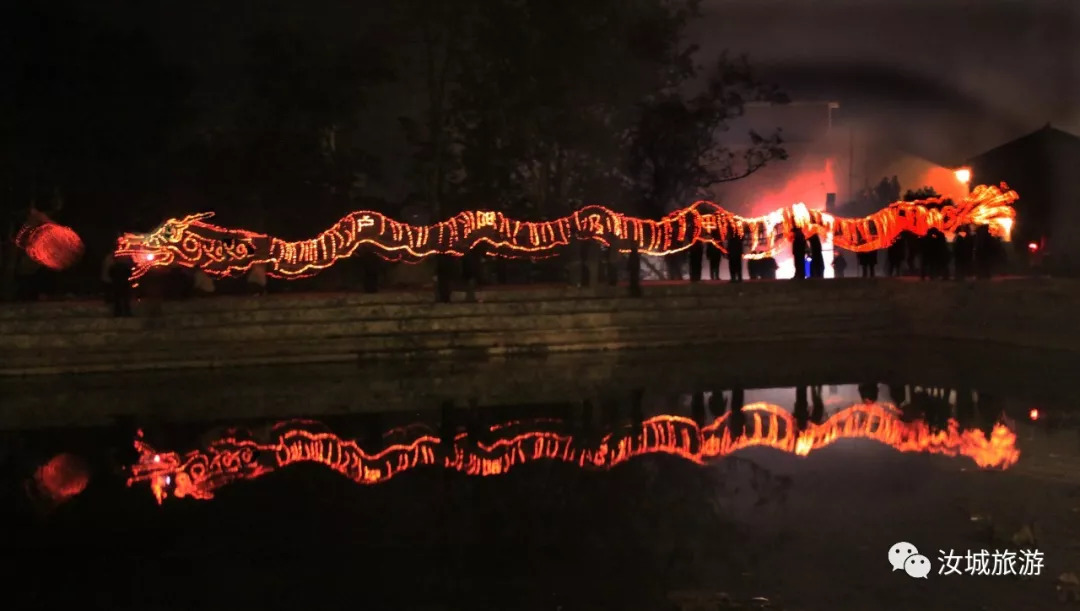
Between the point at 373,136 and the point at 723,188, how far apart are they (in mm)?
11804

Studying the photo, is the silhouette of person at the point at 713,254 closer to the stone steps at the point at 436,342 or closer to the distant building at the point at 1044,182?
the stone steps at the point at 436,342

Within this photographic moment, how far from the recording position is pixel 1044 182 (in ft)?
87.2

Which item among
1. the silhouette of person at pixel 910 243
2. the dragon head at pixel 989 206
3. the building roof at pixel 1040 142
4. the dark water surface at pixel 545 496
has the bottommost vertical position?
the dark water surface at pixel 545 496

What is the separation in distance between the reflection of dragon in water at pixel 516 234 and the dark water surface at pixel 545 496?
5.28 meters

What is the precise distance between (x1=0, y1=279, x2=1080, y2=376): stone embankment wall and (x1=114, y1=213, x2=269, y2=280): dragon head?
1170 millimetres

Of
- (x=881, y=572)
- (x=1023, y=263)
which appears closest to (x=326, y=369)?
(x=881, y=572)

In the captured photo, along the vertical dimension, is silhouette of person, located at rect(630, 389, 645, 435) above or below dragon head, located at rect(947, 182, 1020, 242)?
below

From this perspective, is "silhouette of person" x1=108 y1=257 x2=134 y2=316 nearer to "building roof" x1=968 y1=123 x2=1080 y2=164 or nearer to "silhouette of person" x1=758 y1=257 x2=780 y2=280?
"silhouette of person" x1=758 y1=257 x2=780 y2=280

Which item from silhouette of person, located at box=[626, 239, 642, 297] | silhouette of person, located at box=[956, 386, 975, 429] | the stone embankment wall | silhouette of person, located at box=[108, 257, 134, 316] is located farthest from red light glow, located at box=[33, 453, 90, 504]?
silhouette of person, located at box=[626, 239, 642, 297]

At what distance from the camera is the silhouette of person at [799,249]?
19.8m

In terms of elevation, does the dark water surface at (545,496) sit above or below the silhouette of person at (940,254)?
below

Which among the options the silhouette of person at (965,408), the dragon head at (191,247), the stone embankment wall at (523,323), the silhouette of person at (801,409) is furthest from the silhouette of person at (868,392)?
the dragon head at (191,247)

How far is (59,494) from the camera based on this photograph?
7375mm

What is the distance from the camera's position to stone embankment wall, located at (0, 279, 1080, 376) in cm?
1520
